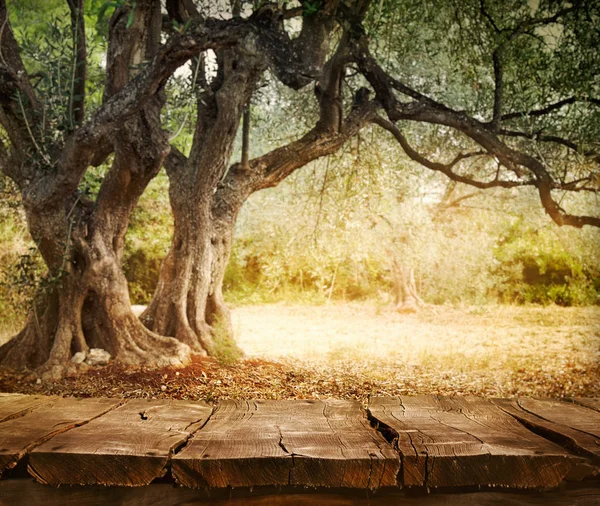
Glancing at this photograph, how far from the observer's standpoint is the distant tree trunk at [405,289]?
53.9ft

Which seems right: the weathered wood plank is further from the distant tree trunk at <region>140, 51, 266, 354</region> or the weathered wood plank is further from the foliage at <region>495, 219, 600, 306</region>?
the foliage at <region>495, 219, 600, 306</region>

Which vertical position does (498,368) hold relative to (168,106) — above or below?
below

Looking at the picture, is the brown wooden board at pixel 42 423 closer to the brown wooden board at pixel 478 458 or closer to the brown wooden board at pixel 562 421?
the brown wooden board at pixel 478 458

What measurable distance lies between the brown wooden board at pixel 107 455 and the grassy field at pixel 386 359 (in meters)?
2.26

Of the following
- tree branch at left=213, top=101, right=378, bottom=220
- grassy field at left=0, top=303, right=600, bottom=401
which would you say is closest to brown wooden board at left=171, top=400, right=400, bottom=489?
grassy field at left=0, top=303, right=600, bottom=401

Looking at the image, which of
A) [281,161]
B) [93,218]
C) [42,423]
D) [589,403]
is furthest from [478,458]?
[281,161]

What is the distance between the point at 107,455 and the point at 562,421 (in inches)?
90.3

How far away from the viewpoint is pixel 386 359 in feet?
30.3

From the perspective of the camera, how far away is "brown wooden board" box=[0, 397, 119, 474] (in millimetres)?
2388

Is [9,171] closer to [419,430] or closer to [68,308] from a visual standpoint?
[68,308]

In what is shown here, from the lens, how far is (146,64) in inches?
240

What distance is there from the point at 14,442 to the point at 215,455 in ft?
2.99

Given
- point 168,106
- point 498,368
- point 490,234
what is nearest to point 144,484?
point 168,106

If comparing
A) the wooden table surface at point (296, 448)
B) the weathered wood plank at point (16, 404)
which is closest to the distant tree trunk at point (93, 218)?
the weathered wood plank at point (16, 404)
